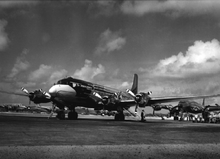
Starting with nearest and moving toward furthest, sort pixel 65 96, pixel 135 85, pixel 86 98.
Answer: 1. pixel 65 96
2. pixel 86 98
3. pixel 135 85

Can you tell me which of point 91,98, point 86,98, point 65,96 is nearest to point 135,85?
point 91,98

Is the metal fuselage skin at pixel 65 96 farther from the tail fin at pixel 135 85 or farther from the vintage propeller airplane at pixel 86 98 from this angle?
the tail fin at pixel 135 85

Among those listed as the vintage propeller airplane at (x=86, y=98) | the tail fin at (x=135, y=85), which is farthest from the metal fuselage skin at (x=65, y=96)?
the tail fin at (x=135, y=85)

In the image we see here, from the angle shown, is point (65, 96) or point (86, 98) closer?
point (65, 96)

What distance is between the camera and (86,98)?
37500mm

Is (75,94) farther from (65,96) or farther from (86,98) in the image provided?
(86,98)

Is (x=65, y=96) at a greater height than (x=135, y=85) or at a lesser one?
lesser

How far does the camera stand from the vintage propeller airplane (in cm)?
3544

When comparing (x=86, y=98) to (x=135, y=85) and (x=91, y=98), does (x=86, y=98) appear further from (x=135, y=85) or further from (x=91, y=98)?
(x=135, y=85)

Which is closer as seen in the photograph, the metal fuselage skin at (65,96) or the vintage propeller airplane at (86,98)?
the metal fuselage skin at (65,96)

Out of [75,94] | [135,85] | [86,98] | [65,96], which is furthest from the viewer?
[135,85]

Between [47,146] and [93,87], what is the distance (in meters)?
28.9

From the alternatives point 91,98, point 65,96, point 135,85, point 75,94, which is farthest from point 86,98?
point 135,85

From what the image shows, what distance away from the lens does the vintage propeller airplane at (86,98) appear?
3544cm
